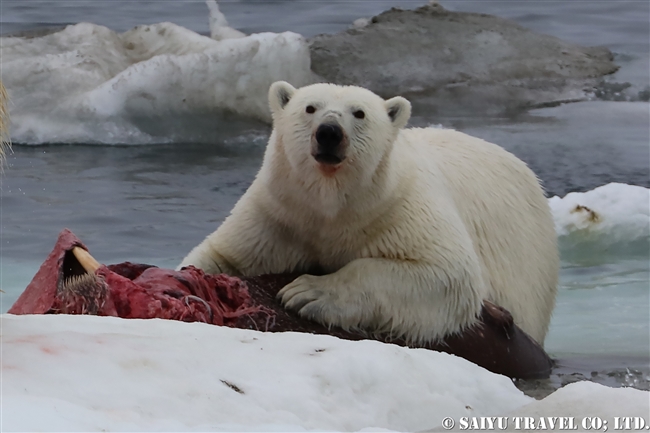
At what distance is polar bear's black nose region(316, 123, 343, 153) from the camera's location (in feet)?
12.9

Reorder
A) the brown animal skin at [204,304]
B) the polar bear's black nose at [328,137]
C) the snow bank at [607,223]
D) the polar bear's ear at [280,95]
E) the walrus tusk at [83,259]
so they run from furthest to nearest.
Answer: the snow bank at [607,223] → the polar bear's ear at [280,95] → the polar bear's black nose at [328,137] → the walrus tusk at [83,259] → the brown animal skin at [204,304]

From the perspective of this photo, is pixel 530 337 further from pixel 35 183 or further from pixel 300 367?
pixel 35 183

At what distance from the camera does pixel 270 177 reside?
14.0 ft

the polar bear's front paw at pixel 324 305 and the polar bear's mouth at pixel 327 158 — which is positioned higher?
the polar bear's mouth at pixel 327 158

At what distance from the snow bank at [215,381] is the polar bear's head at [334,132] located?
4.62 ft

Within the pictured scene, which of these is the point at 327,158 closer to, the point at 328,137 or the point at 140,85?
the point at 328,137

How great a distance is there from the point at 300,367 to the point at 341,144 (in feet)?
5.68

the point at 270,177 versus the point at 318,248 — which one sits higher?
the point at 270,177

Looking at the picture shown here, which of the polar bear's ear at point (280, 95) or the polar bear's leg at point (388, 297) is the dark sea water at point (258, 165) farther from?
the polar bear's ear at point (280, 95)

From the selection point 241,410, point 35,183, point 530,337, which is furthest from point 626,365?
point 35,183

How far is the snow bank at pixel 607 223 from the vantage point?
7.92 meters

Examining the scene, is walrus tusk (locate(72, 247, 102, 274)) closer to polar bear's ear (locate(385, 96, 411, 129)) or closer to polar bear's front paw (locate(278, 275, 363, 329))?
polar bear's front paw (locate(278, 275, 363, 329))

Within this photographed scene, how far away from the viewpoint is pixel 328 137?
395cm

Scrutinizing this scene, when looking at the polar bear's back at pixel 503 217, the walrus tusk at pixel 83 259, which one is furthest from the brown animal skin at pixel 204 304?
the polar bear's back at pixel 503 217
